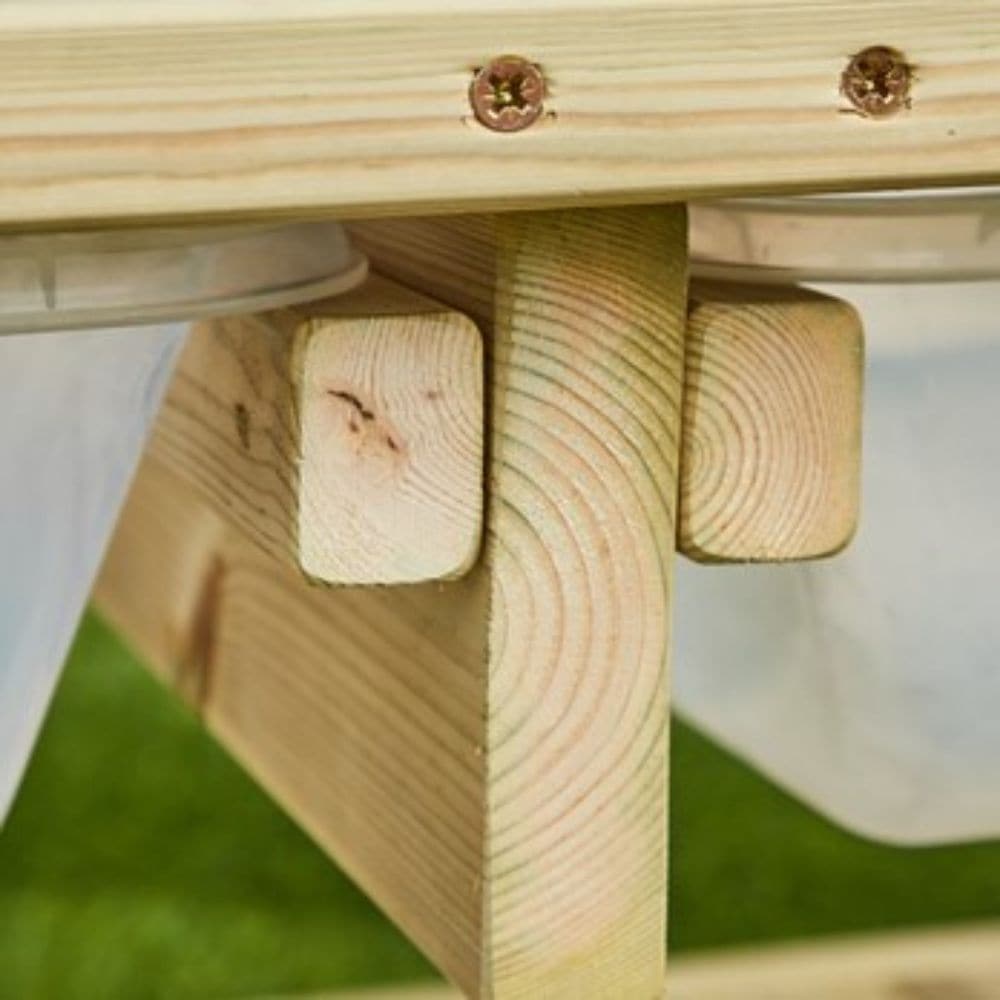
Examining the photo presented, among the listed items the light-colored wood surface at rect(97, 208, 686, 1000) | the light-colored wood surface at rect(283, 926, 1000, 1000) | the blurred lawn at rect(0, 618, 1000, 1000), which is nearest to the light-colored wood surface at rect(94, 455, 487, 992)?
the light-colored wood surface at rect(97, 208, 686, 1000)

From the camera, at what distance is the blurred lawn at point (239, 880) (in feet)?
8.30

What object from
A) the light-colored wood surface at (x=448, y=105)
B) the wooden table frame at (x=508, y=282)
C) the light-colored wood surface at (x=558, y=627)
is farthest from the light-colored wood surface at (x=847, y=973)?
the light-colored wood surface at (x=448, y=105)

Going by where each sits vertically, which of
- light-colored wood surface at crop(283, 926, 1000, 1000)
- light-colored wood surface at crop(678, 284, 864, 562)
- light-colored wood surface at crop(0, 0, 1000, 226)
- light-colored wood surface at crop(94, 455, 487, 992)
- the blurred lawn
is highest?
light-colored wood surface at crop(0, 0, 1000, 226)

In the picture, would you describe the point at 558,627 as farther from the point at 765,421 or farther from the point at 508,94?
the point at 508,94

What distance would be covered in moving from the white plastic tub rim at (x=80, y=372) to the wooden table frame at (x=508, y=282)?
0.03 metres

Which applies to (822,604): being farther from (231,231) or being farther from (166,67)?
(166,67)

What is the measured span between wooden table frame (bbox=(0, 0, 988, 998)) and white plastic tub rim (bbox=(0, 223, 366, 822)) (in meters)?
0.03

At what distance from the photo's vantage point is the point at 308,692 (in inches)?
51.6

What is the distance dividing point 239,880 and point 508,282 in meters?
1.81

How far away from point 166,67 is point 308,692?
1.72ft

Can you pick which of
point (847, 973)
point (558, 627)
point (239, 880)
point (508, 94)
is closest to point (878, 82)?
point (508, 94)

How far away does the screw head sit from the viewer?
87 centimetres

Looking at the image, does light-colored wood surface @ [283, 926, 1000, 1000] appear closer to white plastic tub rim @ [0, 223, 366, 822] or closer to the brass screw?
white plastic tub rim @ [0, 223, 366, 822]

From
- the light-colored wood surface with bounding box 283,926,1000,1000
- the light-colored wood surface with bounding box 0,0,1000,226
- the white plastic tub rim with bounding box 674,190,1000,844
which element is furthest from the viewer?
the light-colored wood surface with bounding box 283,926,1000,1000
